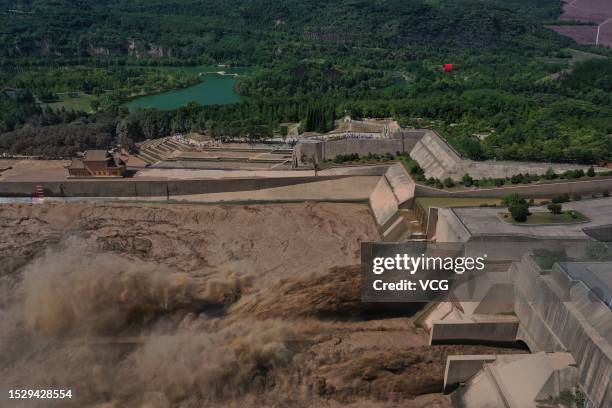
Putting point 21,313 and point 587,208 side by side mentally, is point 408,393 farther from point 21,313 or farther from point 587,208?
point 21,313

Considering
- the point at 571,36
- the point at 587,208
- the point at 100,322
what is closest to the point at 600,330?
the point at 587,208

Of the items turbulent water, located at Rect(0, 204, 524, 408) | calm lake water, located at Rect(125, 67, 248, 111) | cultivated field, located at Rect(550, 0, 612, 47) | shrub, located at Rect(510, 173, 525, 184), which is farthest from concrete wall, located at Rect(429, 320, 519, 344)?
cultivated field, located at Rect(550, 0, 612, 47)

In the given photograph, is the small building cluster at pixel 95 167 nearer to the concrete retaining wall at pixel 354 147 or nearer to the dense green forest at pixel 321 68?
the dense green forest at pixel 321 68

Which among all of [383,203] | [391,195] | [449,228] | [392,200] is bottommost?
[383,203]

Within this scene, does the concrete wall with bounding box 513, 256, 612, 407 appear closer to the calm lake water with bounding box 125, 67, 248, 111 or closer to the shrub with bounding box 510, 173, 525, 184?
the shrub with bounding box 510, 173, 525, 184

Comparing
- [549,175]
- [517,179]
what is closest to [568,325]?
[517,179]

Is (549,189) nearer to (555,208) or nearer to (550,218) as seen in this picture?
(555,208)
